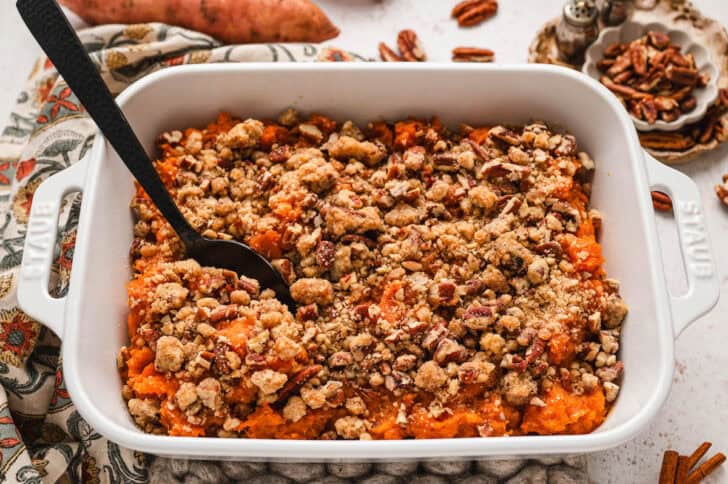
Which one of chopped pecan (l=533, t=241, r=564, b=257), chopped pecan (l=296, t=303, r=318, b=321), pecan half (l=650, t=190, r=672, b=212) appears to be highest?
chopped pecan (l=296, t=303, r=318, b=321)

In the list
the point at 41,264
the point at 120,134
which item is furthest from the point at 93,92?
the point at 41,264

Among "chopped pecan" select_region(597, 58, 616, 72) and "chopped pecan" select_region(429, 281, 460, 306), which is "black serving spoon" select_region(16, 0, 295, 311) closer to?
"chopped pecan" select_region(429, 281, 460, 306)

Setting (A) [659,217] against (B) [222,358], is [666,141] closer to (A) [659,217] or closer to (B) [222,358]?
(A) [659,217]

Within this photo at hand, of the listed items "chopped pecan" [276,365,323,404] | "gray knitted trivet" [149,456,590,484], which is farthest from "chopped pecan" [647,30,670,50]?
"chopped pecan" [276,365,323,404]

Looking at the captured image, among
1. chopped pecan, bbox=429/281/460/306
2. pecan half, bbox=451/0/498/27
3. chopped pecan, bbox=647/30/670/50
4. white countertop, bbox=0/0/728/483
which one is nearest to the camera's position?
chopped pecan, bbox=429/281/460/306

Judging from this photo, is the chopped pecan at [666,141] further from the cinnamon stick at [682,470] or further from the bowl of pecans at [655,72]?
the cinnamon stick at [682,470]
